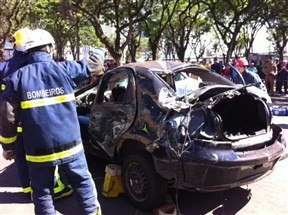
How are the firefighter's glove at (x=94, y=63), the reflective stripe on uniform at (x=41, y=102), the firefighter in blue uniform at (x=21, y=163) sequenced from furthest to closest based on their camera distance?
the firefighter in blue uniform at (x=21, y=163)
the firefighter's glove at (x=94, y=63)
the reflective stripe on uniform at (x=41, y=102)

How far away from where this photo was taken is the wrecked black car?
390 cm

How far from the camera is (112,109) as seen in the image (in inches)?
192

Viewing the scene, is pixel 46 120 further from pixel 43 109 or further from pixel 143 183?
pixel 143 183

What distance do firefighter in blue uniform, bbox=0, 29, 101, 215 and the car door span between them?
120 centimetres

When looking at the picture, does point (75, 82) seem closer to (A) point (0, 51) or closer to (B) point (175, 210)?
(B) point (175, 210)

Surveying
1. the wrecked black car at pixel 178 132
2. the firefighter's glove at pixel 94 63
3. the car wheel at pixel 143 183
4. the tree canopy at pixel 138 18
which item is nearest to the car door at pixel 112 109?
the wrecked black car at pixel 178 132

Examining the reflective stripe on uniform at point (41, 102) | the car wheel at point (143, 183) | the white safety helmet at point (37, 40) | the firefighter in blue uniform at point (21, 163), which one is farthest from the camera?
the firefighter in blue uniform at point (21, 163)

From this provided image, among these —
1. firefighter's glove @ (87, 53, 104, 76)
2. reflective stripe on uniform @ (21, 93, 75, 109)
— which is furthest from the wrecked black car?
reflective stripe on uniform @ (21, 93, 75, 109)

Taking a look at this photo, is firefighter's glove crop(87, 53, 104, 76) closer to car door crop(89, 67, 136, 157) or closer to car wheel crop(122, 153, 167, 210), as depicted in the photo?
car door crop(89, 67, 136, 157)

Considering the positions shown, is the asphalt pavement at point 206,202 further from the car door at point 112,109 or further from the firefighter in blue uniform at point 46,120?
the firefighter in blue uniform at point 46,120

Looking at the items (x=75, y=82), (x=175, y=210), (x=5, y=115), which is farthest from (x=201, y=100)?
(x=5, y=115)

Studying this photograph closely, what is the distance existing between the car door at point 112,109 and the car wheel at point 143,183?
0.38 meters

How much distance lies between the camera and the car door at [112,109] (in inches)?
181

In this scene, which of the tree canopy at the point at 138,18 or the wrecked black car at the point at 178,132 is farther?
the tree canopy at the point at 138,18
